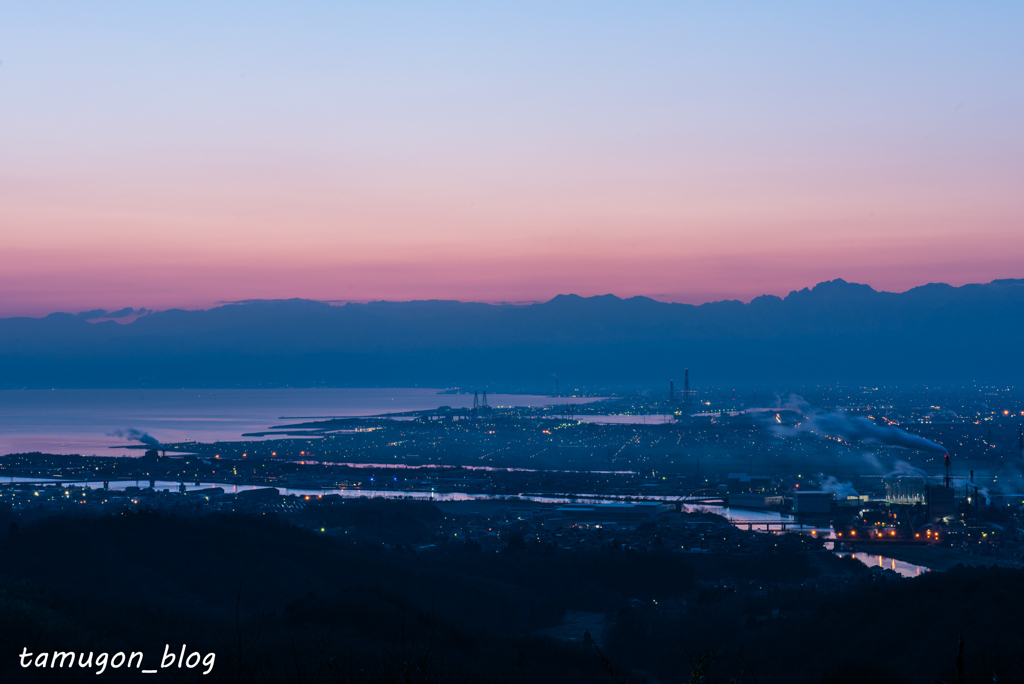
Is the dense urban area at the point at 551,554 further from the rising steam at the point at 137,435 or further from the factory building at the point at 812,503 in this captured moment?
the rising steam at the point at 137,435

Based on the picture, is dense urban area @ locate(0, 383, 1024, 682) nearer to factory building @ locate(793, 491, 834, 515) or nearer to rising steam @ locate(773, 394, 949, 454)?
factory building @ locate(793, 491, 834, 515)

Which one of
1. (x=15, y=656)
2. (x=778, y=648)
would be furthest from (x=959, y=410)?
(x=15, y=656)

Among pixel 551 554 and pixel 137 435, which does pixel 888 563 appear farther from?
pixel 137 435

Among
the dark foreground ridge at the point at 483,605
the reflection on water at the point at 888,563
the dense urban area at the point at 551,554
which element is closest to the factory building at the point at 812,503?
the dense urban area at the point at 551,554

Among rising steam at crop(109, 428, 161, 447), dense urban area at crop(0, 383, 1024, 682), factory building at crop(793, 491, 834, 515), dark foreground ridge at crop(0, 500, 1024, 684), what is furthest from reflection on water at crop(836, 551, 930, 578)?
rising steam at crop(109, 428, 161, 447)

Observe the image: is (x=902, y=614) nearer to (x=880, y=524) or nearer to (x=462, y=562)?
(x=462, y=562)

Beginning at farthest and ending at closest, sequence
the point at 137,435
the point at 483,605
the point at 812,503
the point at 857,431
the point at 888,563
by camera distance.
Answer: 1. the point at 137,435
2. the point at 857,431
3. the point at 812,503
4. the point at 888,563
5. the point at 483,605

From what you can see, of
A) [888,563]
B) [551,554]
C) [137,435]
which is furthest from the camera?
[137,435]

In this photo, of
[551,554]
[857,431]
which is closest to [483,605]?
[551,554]
